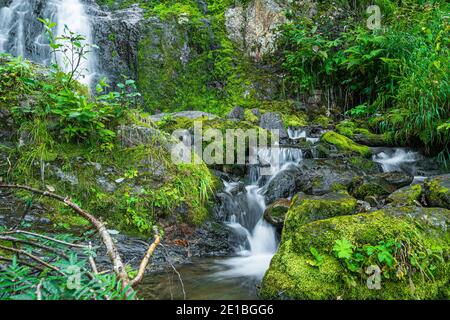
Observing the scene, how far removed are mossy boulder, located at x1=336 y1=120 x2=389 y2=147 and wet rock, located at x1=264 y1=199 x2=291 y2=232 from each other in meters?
3.85

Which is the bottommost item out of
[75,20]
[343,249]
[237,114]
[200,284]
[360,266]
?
[200,284]

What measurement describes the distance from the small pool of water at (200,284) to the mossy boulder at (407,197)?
1.86 meters

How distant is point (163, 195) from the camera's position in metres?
3.81

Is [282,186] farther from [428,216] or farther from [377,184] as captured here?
[428,216]

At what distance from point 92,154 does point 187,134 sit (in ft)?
8.11

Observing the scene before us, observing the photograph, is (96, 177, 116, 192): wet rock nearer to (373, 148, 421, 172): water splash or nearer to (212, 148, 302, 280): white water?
(212, 148, 302, 280): white water

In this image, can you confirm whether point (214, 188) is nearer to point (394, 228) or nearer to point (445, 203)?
point (394, 228)

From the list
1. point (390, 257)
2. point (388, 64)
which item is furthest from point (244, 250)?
point (388, 64)

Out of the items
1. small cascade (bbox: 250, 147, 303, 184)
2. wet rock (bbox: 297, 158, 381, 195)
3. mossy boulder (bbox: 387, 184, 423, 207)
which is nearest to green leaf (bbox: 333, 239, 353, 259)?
mossy boulder (bbox: 387, 184, 423, 207)

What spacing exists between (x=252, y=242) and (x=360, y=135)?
4.78 metres

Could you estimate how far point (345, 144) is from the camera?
22.7ft

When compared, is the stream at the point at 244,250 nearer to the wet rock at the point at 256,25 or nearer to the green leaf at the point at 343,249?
the green leaf at the point at 343,249

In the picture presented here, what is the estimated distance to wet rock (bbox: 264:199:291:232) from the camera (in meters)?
4.32
